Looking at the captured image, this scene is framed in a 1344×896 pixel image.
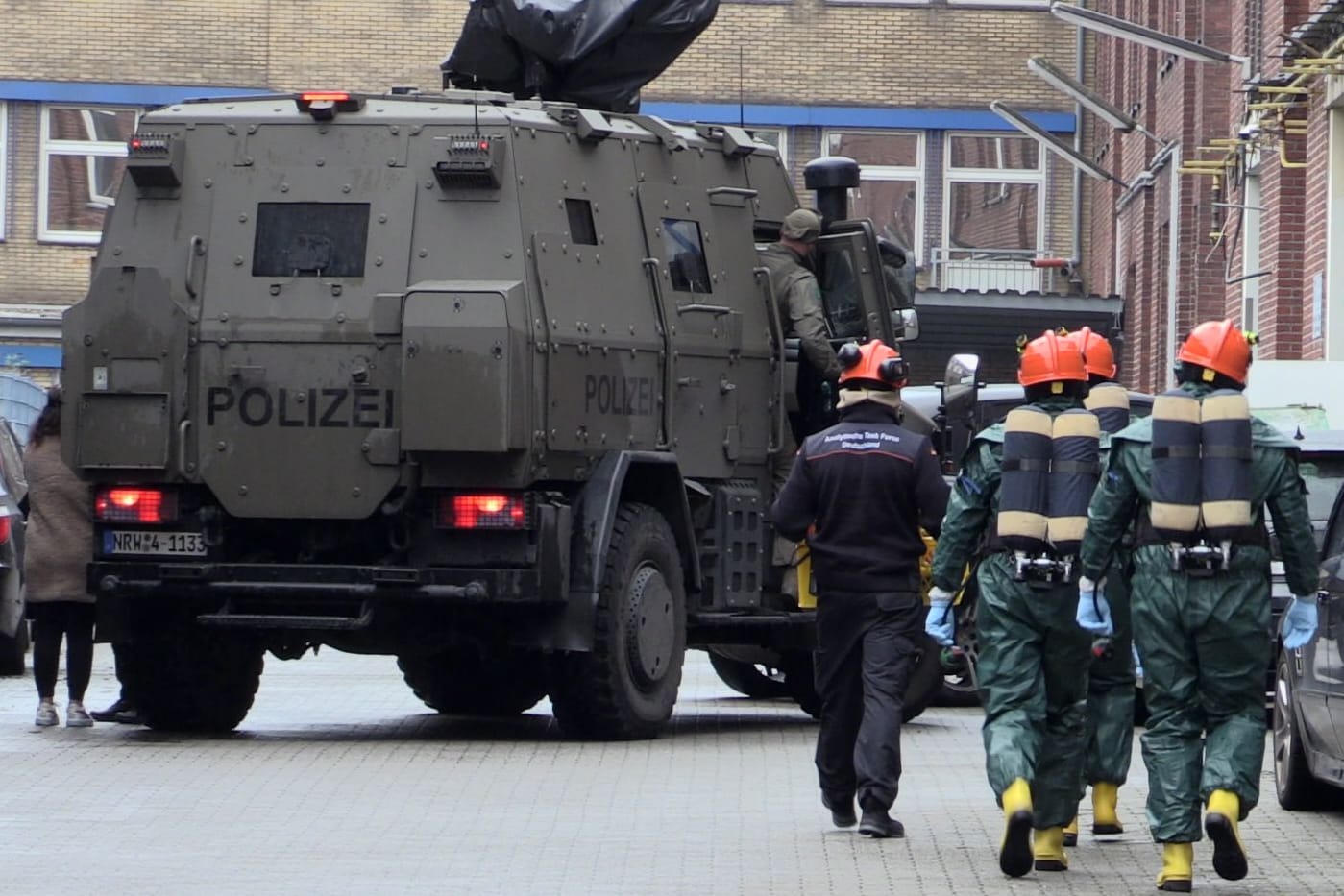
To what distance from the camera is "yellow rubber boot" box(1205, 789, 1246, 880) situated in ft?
29.3

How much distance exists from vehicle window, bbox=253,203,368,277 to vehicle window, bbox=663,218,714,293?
63.4 inches

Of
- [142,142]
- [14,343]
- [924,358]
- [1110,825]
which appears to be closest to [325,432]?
[142,142]

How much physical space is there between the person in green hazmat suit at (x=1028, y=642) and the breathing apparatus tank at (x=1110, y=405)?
861 millimetres

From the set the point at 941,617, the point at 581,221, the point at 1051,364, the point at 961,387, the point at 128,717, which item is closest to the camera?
the point at 1051,364

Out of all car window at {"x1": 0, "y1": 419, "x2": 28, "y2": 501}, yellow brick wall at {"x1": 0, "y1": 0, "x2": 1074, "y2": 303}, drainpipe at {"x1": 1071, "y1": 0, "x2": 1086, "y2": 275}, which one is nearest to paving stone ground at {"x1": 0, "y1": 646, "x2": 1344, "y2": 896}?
car window at {"x1": 0, "y1": 419, "x2": 28, "y2": 501}

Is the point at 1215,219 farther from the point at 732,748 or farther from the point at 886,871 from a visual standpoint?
the point at 886,871

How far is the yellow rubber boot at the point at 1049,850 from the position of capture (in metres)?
9.65

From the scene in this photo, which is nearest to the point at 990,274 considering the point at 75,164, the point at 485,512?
the point at 75,164

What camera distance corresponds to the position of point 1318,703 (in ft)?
35.6

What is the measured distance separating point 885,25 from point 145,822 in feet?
109

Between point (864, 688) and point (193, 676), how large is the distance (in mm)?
4919

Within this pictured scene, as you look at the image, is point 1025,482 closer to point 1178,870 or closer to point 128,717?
point 1178,870

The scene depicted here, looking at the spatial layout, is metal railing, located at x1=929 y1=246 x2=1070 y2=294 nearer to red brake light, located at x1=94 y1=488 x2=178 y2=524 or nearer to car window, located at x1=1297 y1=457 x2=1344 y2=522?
car window, located at x1=1297 y1=457 x2=1344 y2=522

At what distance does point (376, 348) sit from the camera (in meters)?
13.7
